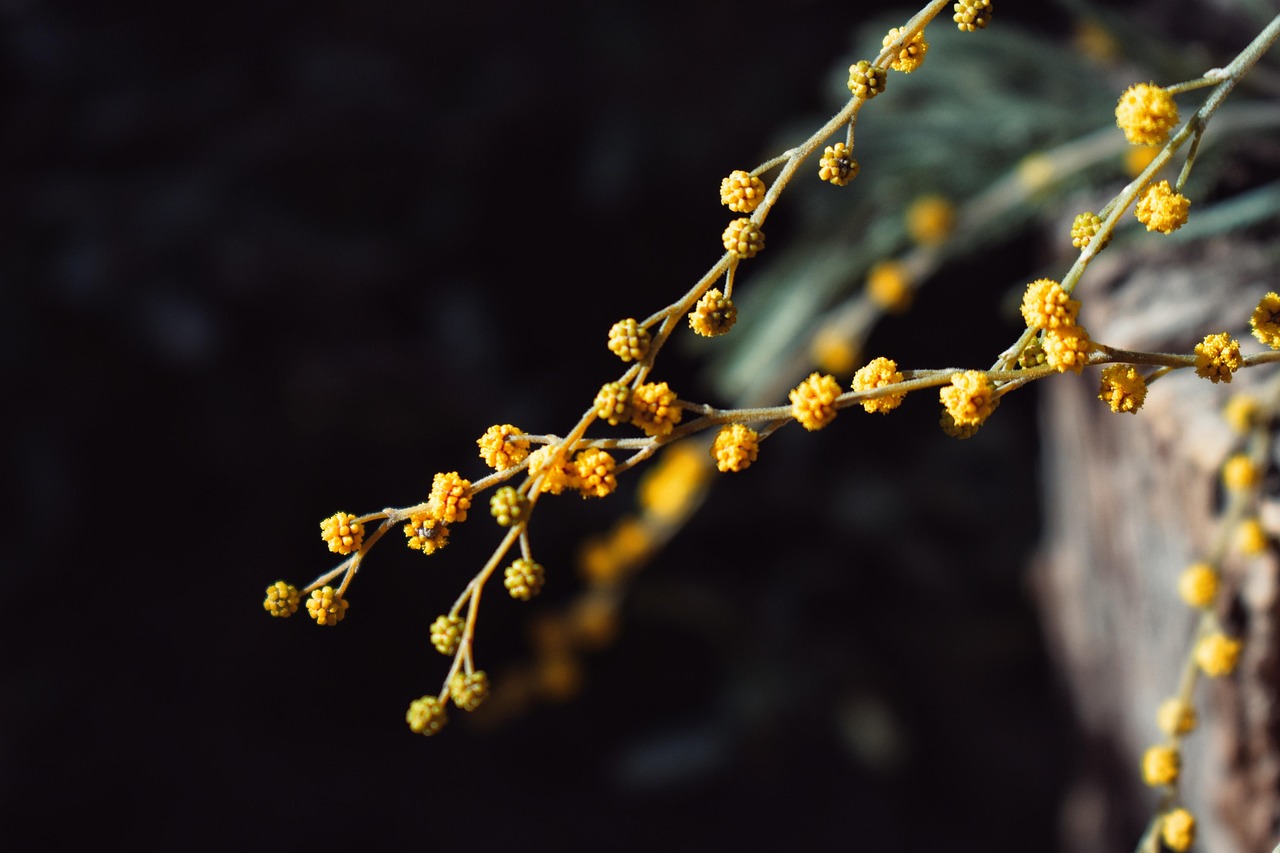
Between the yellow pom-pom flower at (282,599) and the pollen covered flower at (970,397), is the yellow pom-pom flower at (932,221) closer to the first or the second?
the pollen covered flower at (970,397)

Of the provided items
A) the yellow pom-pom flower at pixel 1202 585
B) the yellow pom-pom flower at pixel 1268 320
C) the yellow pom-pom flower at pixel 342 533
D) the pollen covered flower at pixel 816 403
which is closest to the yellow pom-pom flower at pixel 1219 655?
the yellow pom-pom flower at pixel 1202 585

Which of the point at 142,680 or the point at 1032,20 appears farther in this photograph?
the point at 142,680

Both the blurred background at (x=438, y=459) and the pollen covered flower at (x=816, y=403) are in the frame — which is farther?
the blurred background at (x=438, y=459)

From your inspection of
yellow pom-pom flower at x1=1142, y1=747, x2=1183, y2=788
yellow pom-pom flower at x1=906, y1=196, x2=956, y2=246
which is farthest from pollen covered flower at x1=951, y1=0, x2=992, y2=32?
yellow pom-pom flower at x1=906, y1=196, x2=956, y2=246

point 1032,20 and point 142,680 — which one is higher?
point 1032,20

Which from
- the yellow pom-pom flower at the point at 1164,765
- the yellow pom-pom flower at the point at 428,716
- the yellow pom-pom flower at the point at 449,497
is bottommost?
the yellow pom-pom flower at the point at 1164,765

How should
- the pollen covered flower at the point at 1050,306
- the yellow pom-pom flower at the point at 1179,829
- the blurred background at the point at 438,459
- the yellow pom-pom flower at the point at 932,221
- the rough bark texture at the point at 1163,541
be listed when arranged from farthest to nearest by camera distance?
the blurred background at the point at 438,459 → the yellow pom-pom flower at the point at 932,221 → the rough bark texture at the point at 1163,541 → the yellow pom-pom flower at the point at 1179,829 → the pollen covered flower at the point at 1050,306

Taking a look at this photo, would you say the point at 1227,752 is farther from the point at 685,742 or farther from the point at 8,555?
the point at 8,555

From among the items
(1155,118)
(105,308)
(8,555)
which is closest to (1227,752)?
(1155,118)
